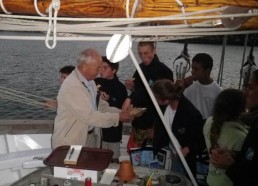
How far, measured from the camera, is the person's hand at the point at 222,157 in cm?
204

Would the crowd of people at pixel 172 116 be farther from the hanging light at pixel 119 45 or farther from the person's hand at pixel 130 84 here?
the hanging light at pixel 119 45

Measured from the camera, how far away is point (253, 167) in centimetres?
181

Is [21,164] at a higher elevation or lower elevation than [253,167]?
lower

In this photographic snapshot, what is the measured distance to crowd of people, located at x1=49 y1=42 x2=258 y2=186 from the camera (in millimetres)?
2088

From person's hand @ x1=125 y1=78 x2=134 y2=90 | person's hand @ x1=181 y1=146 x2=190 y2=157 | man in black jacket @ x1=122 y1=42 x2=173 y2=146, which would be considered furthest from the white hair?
person's hand @ x1=125 y1=78 x2=134 y2=90

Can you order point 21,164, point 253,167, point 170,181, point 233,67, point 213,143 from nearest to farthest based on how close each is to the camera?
point 253,167
point 170,181
point 213,143
point 21,164
point 233,67

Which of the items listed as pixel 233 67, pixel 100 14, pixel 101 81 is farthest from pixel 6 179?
pixel 233 67

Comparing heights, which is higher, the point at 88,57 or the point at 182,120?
the point at 88,57

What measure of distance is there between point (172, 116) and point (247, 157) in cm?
120

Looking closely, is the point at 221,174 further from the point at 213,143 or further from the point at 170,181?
the point at 170,181

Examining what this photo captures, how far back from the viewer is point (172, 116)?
118 inches

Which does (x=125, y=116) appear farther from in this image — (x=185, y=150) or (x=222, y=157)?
(x=222, y=157)

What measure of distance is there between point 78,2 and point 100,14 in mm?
127

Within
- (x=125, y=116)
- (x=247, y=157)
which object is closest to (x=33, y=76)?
(x=125, y=116)
